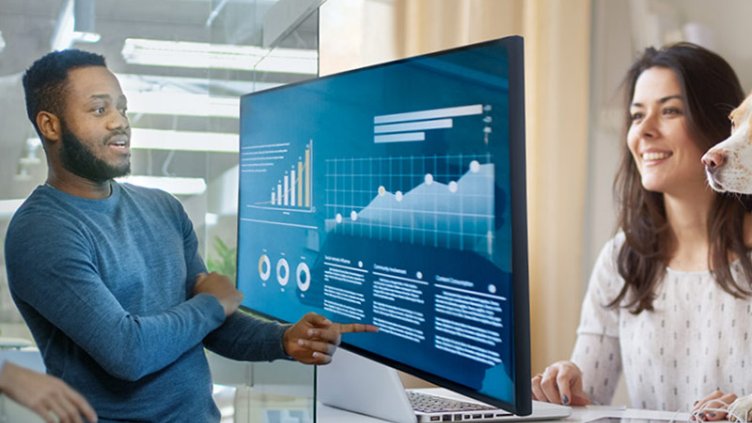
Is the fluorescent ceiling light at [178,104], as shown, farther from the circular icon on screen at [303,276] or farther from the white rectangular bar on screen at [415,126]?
the circular icon on screen at [303,276]

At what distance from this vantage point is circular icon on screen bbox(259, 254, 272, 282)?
3.51ft

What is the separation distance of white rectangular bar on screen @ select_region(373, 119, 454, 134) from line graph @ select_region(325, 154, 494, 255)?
0.03 metres

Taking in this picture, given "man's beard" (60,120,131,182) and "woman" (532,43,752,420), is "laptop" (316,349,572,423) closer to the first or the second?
"woman" (532,43,752,420)

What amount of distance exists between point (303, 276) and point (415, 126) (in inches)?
10.2

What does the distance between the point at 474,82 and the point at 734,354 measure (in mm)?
905

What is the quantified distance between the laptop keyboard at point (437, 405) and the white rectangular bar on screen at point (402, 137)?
0.39 meters

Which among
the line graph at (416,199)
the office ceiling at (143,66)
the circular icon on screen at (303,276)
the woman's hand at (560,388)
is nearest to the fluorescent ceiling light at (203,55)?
the office ceiling at (143,66)

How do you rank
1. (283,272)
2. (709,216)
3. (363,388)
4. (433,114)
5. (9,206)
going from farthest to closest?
(709,216) < (363,388) < (283,272) < (433,114) < (9,206)

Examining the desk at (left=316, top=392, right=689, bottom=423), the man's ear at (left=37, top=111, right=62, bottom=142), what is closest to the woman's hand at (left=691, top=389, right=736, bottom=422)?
the desk at (left=316, top=392, right=689, bottom=423)

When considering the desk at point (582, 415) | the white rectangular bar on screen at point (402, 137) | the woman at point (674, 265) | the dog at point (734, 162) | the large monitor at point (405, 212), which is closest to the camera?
the large monitor at point (405, 212)

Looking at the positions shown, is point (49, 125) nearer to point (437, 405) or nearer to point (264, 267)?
point (264, 267)

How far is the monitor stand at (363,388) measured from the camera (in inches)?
48.7

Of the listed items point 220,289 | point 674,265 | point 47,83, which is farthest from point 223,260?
point 674,265

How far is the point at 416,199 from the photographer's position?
3.50 ft
